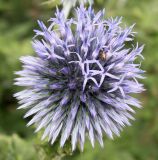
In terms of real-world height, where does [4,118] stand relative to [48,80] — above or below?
below

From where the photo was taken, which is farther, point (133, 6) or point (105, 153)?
point (133, 6)

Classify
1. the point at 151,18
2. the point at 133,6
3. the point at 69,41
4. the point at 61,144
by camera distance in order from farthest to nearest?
the point at 133,6, the point at 151,18, the point at 69,41, the point at 61,144

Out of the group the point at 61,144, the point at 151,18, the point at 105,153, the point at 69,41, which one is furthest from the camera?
the point at 151,18

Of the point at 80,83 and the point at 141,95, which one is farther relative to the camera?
the point at 141,95

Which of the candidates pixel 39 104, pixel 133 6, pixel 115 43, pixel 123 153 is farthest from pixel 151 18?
pixel 39 104

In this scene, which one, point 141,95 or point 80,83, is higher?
point 80,83

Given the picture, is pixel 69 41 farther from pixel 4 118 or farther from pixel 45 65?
pixel 4 118

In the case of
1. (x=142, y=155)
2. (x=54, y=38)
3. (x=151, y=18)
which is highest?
(x=151, y=18)

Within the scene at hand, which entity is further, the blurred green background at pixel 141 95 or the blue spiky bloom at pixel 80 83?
the blurred green background at pixel 141 95
